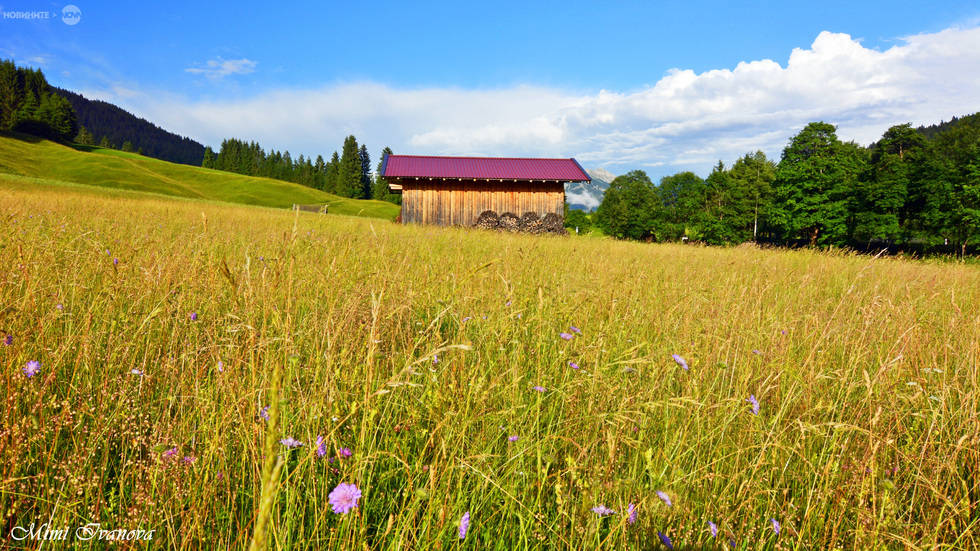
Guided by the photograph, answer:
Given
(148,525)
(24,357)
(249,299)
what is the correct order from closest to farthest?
(148,525), (249,299), (24,357)

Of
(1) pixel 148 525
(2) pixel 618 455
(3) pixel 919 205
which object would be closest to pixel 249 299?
(1) pixel 148 525

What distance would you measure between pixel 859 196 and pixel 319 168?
10338cm

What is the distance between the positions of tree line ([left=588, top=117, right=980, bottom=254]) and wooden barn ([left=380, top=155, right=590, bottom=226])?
20.0 ft

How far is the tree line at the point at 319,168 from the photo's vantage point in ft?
291

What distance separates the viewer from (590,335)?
2.99 metres

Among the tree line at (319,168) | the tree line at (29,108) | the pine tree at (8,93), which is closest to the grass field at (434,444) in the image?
the tree line at (319,168)

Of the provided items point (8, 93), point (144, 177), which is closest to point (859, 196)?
point (144, 177)

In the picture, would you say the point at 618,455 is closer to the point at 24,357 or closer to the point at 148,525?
the point at 148,525

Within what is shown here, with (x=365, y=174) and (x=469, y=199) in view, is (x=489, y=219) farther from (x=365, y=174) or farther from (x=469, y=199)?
(x=365, y=174)

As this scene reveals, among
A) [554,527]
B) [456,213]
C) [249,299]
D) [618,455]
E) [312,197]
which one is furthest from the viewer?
[312,197]

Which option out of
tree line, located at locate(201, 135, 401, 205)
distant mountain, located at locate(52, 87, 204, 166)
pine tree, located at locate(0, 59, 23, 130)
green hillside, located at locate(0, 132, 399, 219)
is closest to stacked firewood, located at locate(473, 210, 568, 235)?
green hillside, located at locate(0, 132, 399, 219)

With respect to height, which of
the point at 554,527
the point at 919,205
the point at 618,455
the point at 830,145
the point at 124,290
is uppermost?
the point at 830,145

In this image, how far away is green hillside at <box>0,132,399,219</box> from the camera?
159 feet

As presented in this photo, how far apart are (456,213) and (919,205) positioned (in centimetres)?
3446
